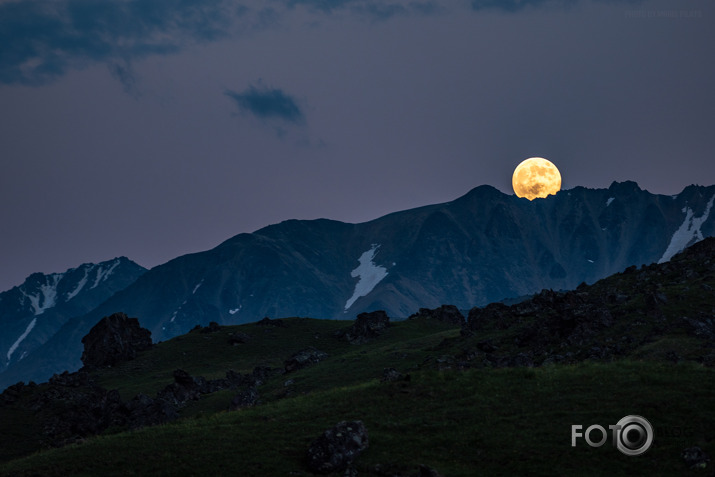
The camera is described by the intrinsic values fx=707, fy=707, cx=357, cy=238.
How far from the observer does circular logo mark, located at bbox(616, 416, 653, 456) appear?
131 ft

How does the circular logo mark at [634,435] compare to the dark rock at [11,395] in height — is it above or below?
below

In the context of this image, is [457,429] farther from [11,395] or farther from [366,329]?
[366,329]

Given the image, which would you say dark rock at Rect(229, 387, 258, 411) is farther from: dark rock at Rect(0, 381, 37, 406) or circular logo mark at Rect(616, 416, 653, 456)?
circular logo mark at Rect(616, 416, 653, 456)

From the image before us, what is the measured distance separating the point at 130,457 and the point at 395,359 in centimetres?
7436

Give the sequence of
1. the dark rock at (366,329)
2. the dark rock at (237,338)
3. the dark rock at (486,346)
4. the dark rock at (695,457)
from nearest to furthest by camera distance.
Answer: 1. the dark rock at (695,457)
2. the dark rock at (486,346)
3. the dark rock at (366,329)
4. the dark rock at (237,338)

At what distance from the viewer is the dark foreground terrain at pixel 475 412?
40750 millimetres

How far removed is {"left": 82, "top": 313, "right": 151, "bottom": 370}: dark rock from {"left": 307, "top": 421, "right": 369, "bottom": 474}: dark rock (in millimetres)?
126567

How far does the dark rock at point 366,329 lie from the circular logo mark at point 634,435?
113m

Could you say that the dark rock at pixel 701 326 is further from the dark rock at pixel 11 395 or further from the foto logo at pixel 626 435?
the dark rock at pixel 11 395

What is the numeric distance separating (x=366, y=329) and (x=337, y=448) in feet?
387

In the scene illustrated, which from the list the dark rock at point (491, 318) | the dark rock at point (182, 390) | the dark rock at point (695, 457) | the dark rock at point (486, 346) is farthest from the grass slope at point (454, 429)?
A: the dark rock at point (491, 318)

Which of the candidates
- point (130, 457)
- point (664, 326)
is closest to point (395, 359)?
point (664, 326)

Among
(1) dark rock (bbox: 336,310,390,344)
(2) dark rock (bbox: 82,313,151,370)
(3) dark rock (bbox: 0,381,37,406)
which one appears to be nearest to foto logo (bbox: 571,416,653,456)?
(3) dark rock (bbox: 0,381,37,406)

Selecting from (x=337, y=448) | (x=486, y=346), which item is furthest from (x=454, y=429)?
(x=486, y=346)
